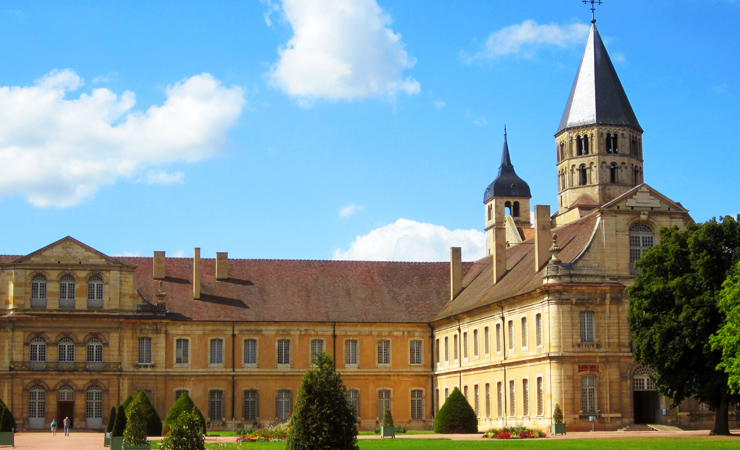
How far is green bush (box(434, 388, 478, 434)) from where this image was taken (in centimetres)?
4572

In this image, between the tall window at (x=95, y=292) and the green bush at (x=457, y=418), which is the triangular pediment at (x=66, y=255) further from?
the green bush at (x=457, y=418)

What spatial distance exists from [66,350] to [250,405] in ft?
33.0

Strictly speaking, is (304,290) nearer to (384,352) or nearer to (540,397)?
(384,352)

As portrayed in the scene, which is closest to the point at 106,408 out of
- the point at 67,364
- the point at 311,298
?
the point at 67,364

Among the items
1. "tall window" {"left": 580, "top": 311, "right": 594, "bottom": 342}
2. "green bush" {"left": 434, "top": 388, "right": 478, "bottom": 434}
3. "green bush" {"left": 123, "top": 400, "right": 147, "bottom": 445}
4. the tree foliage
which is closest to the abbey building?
"tall window" {"left": 580, "top": 311, "right": 594, "bottom": 342}

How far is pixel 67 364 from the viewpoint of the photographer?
5594 centimetres

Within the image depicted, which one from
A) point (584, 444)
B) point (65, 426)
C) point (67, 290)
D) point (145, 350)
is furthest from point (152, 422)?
point (584, 444)

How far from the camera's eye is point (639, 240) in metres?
46.4

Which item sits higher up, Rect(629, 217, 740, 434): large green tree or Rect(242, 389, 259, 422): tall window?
Rect(629, 217, 740, 434): large green tree

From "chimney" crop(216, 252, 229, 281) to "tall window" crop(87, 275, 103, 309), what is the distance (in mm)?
6812

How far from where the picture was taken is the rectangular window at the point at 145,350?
57.3 m

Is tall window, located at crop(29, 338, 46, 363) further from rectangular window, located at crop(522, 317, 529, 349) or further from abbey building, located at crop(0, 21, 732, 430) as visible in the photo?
rectangular window, located at crop(522, 317, 529, 349)

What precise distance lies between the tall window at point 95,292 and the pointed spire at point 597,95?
33.5 m

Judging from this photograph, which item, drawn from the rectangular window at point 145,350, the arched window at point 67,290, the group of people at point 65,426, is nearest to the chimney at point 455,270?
the rectangular window at point 145,350
